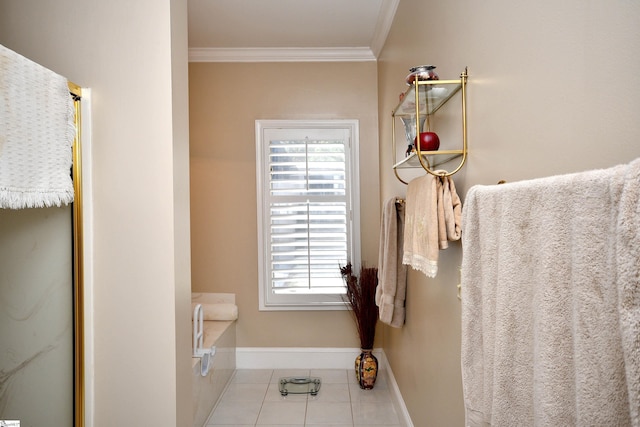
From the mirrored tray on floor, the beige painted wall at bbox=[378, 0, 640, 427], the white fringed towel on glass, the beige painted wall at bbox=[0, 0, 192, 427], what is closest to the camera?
the beige painted wall at bbox=[378, 0, 640, 427]

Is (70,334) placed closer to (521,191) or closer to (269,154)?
(521,191)

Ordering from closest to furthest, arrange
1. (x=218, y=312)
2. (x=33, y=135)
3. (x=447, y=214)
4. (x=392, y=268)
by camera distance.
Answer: (x=33, y=135), (x=447, y=214), (x=392, y=268), (x=218, y=312)

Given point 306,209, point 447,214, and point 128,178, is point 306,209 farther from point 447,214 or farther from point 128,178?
point 447,214

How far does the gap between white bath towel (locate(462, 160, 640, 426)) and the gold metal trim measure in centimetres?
136

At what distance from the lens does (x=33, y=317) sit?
1.34 m

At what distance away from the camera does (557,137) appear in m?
0.78

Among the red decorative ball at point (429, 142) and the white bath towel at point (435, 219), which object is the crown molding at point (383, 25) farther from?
the white bath towel at point (435, 219)

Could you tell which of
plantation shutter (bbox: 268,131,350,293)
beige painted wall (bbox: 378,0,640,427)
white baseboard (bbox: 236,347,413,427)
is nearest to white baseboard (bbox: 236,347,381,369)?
white baseboard (bbox: 236,347,413,427)

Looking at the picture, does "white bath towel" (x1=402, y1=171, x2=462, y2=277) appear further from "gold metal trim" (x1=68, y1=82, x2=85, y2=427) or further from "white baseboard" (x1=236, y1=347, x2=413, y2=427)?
"white baseboard" (x1=236, y1=347, x2=413, y2=427)

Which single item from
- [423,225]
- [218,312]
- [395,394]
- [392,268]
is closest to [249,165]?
[218,312]

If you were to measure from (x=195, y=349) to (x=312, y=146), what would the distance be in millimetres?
1808

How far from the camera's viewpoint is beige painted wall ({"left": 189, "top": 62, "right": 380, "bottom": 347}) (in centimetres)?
329

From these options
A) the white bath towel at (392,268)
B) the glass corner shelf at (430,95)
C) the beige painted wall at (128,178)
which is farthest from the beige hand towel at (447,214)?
the beige painted wall at (128,178)

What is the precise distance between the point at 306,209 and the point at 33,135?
2.20m
